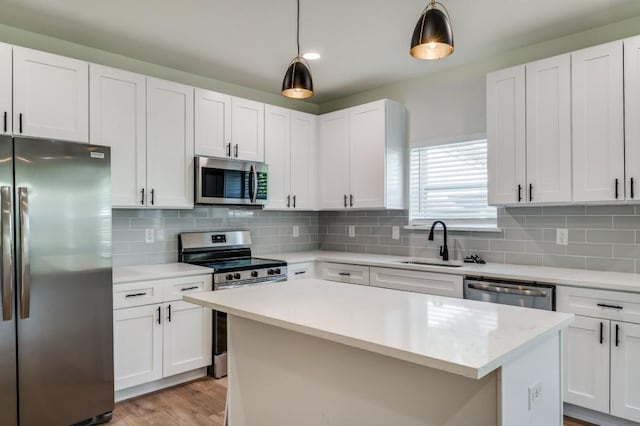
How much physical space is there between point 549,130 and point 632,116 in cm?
47

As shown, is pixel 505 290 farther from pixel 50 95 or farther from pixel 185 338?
pixel 50 95

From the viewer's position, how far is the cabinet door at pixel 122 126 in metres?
2.97

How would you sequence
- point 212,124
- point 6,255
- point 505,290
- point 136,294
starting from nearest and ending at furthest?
point 6,255 < point 505,290 < point 136,294 < point 212,124

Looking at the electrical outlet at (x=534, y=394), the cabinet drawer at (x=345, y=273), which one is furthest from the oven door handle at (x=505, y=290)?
the electrical outlet at (x=534, y=394)

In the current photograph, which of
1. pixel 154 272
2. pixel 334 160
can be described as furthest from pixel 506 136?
pixel 154 272

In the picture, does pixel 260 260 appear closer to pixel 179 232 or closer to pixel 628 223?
pixel 179 232

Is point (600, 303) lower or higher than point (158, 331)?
higher

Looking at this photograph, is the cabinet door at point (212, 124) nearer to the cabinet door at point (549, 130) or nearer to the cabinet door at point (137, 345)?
the cabinet door at point (137, 345)

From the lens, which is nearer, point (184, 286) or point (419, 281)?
point (184, 286)

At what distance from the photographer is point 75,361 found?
2.53 meters

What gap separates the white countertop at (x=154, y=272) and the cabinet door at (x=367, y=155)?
5.38 feet

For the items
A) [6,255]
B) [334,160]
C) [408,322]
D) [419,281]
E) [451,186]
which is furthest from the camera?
[334,160]

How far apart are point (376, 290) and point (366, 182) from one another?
1997 mm

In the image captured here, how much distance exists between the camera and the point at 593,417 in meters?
2.61
